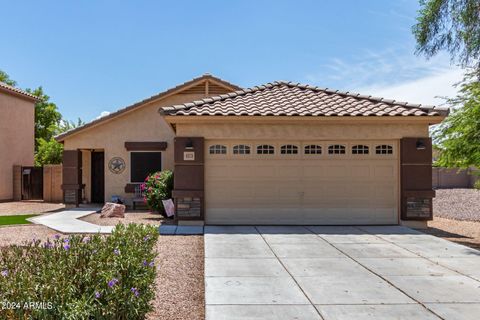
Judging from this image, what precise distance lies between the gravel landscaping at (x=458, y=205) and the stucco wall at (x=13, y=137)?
70.7ft

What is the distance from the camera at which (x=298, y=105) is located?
1259 cm

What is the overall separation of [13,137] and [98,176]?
283 inches

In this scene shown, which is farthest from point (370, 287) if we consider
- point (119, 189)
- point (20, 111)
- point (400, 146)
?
point (20, 111)

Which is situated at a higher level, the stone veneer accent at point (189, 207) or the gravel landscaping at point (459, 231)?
the stone veneer accent at point (189, 207)

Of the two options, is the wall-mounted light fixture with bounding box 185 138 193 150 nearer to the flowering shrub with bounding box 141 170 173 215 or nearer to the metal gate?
the flowering shrub with bounding box 141 170 173 215

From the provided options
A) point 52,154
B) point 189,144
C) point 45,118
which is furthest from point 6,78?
point 189,144

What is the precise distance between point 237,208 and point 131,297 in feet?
26.4

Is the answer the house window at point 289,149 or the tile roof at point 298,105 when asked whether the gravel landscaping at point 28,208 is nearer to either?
the tile roof at point 298,105

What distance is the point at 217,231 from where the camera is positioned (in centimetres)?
1075

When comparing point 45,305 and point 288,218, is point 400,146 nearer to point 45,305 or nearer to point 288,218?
point 288,218

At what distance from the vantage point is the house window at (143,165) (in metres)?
17.4

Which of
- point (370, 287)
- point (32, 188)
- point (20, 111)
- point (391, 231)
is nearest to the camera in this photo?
point (370, 287)

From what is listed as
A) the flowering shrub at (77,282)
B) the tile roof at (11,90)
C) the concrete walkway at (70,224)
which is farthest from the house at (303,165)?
the tile roof at (11,90)

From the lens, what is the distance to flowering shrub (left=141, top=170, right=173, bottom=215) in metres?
13.5
